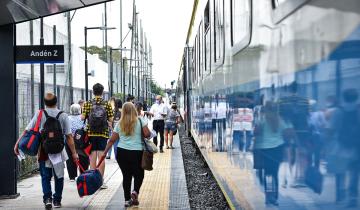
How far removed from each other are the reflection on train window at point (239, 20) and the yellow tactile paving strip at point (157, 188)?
3.63 meters

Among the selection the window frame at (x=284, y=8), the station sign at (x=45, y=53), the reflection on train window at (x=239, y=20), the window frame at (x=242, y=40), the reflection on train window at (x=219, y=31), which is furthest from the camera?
the station sign at (x=45, y=53)

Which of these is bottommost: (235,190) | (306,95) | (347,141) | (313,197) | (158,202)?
(158,202)

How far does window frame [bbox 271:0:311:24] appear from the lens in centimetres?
251

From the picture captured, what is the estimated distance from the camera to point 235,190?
5305mm

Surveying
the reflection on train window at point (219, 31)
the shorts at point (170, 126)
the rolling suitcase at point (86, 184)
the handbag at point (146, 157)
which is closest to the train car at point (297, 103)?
the reflection on train window at point (219, 31)

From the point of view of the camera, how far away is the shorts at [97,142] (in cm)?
880

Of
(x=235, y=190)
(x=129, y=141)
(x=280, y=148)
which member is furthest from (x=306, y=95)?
(x=129, y=141)

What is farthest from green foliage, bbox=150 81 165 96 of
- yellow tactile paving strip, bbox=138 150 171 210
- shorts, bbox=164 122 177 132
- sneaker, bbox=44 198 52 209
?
sneaker, bbox=44 198 52 209

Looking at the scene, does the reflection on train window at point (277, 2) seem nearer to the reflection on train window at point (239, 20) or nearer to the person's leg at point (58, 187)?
the reflection on train window at point (239, 20)

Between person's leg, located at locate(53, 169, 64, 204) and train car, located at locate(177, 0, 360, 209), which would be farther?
person's leg, located at locate(53, 169, 64, 204)

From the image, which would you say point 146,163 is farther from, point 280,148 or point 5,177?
point 280,148

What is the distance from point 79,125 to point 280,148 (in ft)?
23.8

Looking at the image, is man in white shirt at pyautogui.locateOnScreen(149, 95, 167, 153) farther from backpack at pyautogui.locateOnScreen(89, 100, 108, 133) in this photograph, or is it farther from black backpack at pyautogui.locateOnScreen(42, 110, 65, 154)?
black backpack at pyautogui.locateOnScreen(42, 110, 65, 154)

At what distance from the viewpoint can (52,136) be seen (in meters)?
7.19
